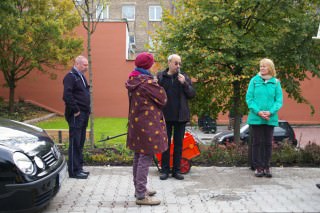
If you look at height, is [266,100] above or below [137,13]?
below

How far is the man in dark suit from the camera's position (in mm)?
6113

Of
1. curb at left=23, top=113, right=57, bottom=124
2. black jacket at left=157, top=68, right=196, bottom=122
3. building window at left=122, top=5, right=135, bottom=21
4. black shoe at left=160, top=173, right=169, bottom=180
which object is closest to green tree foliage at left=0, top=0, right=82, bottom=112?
curb at left=23, top=113, right=57, bottom=124

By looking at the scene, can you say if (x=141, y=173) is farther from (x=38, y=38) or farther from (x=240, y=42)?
(x=38, y=38)

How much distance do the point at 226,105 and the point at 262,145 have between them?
196 inches

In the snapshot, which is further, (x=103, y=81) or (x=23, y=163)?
(x=103, y=81)

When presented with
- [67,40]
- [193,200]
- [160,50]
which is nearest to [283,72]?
[160,50]

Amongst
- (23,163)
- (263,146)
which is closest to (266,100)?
(263,146)

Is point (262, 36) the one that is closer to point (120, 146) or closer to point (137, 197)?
point (120, 146)

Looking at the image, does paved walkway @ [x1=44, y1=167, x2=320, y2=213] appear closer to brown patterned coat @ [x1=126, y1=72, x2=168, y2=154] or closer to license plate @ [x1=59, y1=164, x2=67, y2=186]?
license plate @ [x1=59, y1=164, x2=67, y2=186]

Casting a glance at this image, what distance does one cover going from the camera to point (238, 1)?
10047mm

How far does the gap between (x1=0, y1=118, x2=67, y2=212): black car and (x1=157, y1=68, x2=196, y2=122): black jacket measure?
6.48ft

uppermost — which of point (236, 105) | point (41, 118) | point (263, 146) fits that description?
point (263, 146)

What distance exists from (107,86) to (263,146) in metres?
22.9

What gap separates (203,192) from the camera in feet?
18.3
